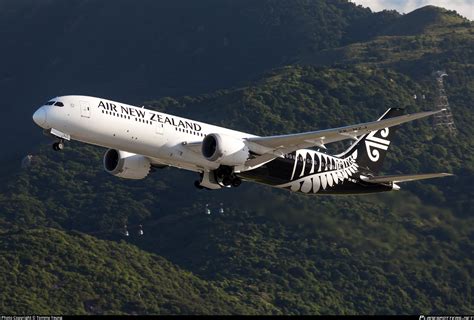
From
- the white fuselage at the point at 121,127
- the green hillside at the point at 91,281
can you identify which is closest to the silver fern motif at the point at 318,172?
the white fuselage at the point at 121,127

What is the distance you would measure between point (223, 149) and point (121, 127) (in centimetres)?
575

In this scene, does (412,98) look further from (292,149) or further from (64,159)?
(292,149)

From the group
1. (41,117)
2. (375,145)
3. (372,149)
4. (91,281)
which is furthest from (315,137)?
(91,281)

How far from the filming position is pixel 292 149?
67.8m

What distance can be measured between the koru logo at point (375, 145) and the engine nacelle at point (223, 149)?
45.3 feet

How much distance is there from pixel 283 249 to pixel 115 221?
1140 inches

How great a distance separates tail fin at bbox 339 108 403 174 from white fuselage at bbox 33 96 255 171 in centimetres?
1361

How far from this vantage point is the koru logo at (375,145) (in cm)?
7736

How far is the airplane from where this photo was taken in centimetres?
6288

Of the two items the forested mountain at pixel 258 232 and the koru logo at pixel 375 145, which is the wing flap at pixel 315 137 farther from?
the forested mountain at pixel 258 232

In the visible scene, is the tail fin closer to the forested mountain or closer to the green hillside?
the forested mountain

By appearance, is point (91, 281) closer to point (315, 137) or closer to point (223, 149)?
point (223, 149)

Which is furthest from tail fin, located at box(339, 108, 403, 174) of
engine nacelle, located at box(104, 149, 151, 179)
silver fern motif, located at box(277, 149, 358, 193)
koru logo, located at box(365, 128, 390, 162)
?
engine nacelle, located at box(104, 149, 151, 179)

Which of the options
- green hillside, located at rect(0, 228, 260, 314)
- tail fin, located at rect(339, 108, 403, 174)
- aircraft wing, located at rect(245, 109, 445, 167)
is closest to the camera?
aircraft wing, located at rect(245, 109, 445, 167)
